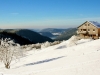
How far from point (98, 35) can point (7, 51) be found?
49.6 m

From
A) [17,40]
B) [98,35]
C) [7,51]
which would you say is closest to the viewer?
[7,51]

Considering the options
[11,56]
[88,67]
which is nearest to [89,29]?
[11,56]

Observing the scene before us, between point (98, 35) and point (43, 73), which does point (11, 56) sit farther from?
point (98, 35)

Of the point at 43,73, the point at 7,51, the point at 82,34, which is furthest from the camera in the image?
the point at 82,34

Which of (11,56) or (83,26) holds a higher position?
(83,26)

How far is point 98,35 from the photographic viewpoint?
Result: 8519cm

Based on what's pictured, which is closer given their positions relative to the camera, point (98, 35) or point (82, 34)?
point (98, 35)

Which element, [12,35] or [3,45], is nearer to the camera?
[3,45]

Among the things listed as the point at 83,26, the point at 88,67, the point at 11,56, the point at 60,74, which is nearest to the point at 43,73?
the point at 60,74

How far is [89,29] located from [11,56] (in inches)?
2008

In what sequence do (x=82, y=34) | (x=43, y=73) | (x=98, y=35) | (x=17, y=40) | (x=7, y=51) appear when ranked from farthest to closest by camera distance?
1. (x=17, y=40)
2. (x=82, y=34)
3. (x=98, y=35)
4. (x=7, y=51)
5. (x=43, y=73)

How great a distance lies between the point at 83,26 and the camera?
3652 inches

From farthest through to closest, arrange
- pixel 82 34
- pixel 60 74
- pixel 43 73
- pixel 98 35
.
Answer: pixel 82 34 < pixel 98 35 < pixel 43 73 < pixel 60 74

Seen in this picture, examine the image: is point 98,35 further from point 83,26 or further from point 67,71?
point 67,71
